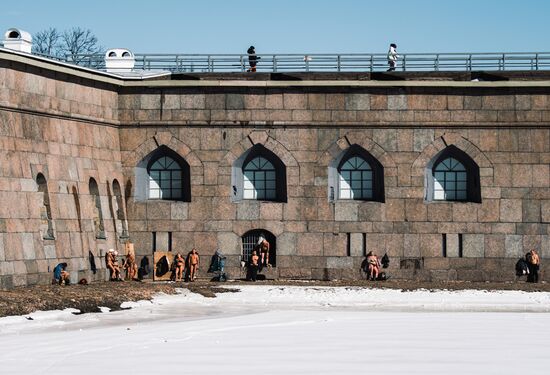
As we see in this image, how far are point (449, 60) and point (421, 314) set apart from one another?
15.3 metres

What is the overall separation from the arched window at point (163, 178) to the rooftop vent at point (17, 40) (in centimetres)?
699

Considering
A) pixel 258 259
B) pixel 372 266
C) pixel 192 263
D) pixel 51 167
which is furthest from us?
pixel 258 259

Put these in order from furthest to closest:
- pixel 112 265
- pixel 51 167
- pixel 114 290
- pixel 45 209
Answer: pixel 112 265 < pixel 51 167 < pixel 45 209 < pixel 114 290

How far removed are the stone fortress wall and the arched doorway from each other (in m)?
0.28

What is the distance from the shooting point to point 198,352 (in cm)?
2455

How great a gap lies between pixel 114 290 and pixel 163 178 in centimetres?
1128

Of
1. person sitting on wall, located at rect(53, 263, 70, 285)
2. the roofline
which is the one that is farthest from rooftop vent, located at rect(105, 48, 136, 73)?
person sitting on wall, located at rect(53, 263, 70, 285)

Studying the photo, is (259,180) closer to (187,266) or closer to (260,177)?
(260,177)

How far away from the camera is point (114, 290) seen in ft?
126

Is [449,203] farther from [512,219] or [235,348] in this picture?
[235,348]

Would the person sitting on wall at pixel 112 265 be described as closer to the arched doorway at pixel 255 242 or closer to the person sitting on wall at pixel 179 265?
the person sitting on wall at pixel 179 265

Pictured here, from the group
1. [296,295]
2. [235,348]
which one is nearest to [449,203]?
[296,295]

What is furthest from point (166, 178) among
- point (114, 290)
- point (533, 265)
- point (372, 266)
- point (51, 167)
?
point (533, 265)

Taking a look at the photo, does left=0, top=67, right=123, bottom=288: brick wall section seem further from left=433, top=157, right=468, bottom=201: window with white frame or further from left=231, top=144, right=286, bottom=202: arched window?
left=433, top=157, right=468, bottom=201: window with white frame
